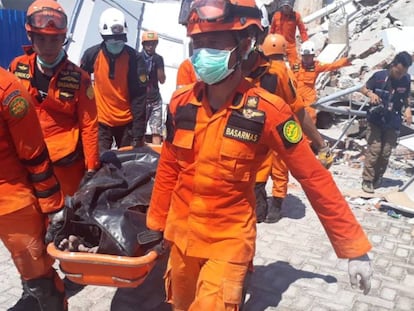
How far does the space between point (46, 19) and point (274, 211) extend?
11.1 feet

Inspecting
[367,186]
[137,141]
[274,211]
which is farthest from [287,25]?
[137,141]

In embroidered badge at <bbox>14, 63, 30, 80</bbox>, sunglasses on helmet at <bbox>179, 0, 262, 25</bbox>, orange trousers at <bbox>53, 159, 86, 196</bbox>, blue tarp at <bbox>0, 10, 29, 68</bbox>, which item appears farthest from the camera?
blue tarp at <bbox>0, 10, 29, 68</bbox>

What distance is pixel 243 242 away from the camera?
8.63ft

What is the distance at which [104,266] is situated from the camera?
10.3ft

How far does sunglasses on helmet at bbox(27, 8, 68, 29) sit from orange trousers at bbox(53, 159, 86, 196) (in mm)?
1121

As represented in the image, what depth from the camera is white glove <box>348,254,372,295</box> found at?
8.25 feet

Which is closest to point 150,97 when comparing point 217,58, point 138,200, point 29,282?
point 138,200

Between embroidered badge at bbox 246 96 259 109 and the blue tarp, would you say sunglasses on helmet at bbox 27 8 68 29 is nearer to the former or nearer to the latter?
embroidered badge at bbox 246 96 259 109

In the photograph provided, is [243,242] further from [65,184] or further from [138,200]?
[65,184]

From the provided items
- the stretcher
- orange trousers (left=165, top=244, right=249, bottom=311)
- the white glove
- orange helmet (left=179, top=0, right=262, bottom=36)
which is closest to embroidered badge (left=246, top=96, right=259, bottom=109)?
orange helmet (left=179, top=0, right=262, bottom=36)

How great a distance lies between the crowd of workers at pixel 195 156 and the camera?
2531mm

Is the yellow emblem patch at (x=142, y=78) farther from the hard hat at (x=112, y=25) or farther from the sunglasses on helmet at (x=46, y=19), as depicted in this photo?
the sunglasses on helmet at (x=46, y=19)

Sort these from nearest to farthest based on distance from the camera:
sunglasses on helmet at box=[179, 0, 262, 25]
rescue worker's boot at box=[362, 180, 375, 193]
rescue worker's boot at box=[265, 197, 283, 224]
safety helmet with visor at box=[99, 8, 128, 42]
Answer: sunglasses on helmet at box=[179, 0, 262, 25] → safety helmet with visor at box=[99, 8, 128, 42] → rescue worker's boot at box=[265, 197, 283, 224] → rescue worker's boot at box=[362, 180, 375, 193]

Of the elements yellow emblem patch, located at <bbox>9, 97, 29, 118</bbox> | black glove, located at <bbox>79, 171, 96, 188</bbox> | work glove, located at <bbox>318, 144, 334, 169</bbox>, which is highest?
yellow emblem patch, located at <bbox>9, 97, 29, 118</bbox>
